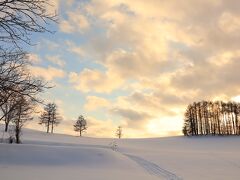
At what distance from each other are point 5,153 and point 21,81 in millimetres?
20399

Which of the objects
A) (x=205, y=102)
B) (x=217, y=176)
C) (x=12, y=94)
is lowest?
(x=217, y=176)

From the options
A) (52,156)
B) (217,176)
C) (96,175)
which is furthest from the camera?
(52,156)

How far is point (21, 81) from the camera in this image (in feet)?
31.1

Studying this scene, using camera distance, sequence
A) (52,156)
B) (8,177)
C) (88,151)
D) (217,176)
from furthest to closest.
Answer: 1. (88,151)
2. (52,156)
3. (217,176)
4. (8,177)

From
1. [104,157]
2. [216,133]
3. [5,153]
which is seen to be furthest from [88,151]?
[216,133]

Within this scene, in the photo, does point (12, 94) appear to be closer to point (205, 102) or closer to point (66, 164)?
point (66, 164)

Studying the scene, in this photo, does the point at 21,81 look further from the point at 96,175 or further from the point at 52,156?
the point at 52,156

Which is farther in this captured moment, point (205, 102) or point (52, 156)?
point (205, 102)

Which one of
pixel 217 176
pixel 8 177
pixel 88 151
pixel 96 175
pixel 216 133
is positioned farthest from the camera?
pixel 216 133

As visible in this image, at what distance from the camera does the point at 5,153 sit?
28328mm

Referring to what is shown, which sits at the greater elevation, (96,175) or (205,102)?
(205,102)

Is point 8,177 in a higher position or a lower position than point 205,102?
lower

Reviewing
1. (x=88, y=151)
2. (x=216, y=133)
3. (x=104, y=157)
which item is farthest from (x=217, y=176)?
(x=216, y=133)

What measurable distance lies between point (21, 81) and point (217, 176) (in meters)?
20.6
